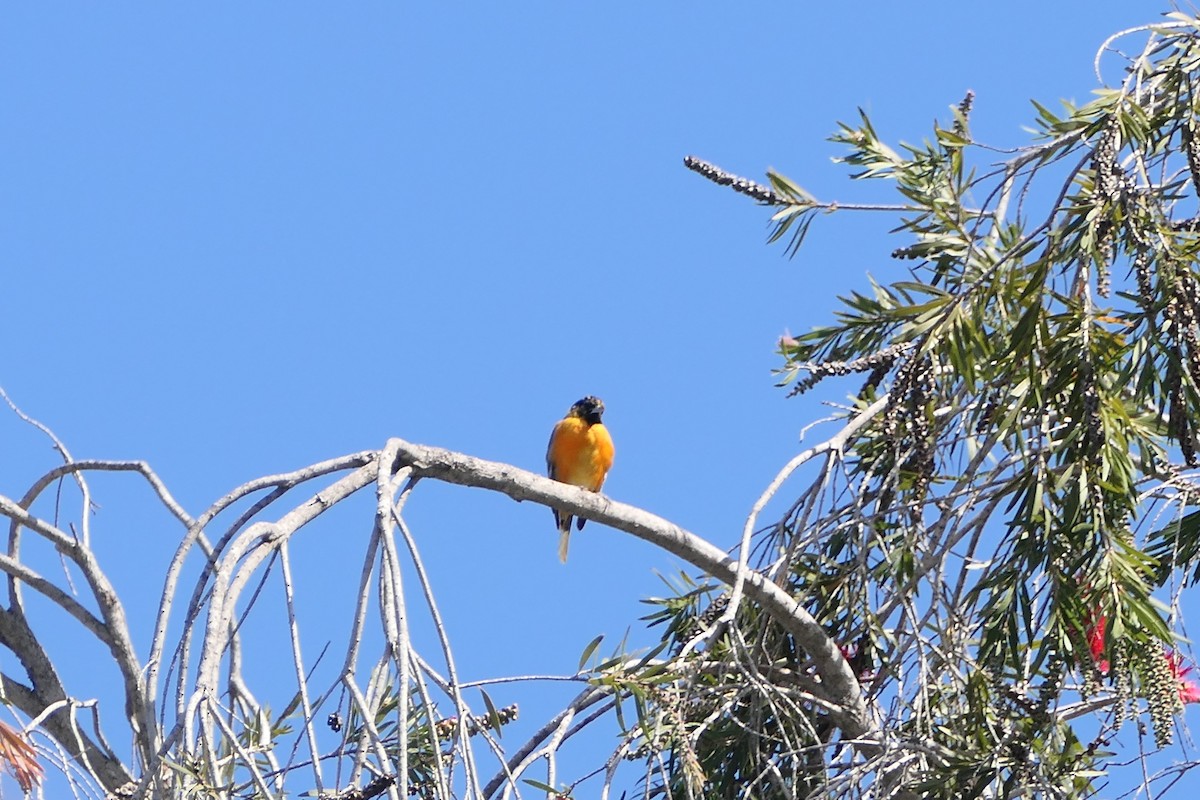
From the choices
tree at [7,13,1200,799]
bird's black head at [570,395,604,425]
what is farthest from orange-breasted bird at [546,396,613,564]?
tree at [7,13,1200,799]

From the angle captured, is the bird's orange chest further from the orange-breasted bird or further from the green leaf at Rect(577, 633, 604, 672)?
the green leaf at Rect(577, 633, 604, 672)

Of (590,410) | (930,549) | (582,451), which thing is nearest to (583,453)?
(582,451)

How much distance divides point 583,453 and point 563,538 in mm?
651

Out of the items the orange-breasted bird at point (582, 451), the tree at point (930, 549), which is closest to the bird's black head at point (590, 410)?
the orange-breasted bird at point (582, 451)

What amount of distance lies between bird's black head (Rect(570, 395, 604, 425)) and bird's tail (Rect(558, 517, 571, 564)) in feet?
1.73

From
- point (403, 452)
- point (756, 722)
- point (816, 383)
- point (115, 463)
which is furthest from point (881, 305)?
point (115, 463)

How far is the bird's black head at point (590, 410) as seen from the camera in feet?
23.6

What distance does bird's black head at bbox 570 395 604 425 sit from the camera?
23.6 feet

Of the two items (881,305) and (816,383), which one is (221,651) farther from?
(881,305)

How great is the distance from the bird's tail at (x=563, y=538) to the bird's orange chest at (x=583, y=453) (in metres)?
0.42

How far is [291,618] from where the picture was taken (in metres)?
2.29

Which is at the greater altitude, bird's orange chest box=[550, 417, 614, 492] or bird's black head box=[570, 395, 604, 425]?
bird's black head box=[570, 395, 604, 425]

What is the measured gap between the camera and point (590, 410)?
723cm

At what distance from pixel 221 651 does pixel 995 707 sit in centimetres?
182
